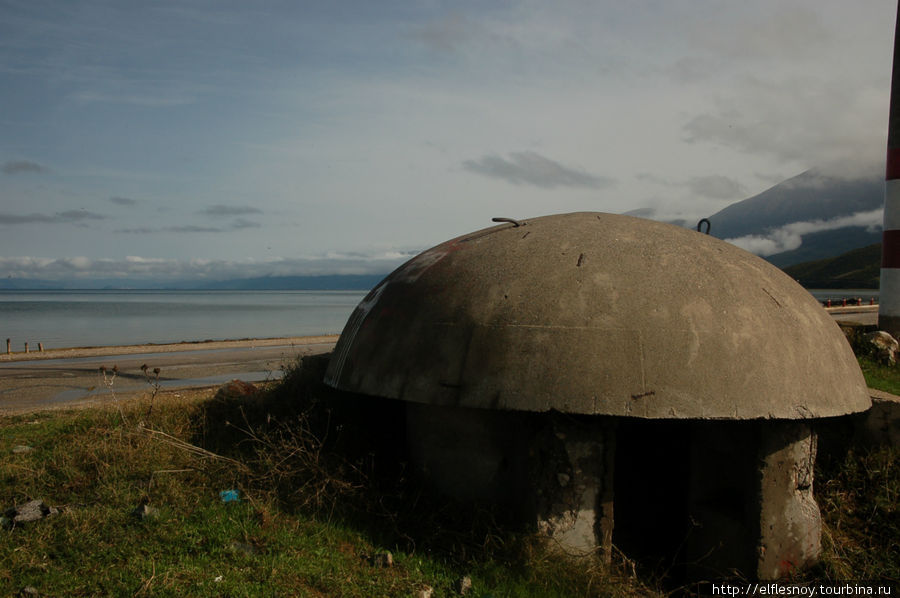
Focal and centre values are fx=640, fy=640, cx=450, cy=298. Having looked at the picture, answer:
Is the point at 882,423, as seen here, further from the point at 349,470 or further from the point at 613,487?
the point at 349,470

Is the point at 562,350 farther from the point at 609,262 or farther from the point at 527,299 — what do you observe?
the point at 609,262

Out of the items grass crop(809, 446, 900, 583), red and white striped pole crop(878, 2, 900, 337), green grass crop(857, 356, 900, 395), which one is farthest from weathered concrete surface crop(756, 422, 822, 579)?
red and white striped pole crop(878, 2, 900, 337)

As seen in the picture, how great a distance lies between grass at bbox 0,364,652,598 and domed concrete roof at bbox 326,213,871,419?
2.70 ft

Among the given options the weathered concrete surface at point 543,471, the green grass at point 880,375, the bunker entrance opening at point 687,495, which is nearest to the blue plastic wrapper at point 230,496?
the weathered concrete surface at point 543,471

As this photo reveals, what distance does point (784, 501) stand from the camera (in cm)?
472

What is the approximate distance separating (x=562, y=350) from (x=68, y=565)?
3.50 m

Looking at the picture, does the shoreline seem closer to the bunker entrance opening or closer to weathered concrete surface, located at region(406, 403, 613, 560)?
weathered concrete surface, located at region(406, 403, 613, 560)

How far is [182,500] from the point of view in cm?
491

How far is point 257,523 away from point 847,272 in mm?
129383

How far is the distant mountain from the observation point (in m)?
104

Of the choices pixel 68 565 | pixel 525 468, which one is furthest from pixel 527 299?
pixel 68 565

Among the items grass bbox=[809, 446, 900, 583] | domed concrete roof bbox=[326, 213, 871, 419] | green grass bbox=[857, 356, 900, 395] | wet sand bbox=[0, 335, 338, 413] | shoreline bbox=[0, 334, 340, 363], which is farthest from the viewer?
shoreline bbox=[0, 334, 340, 363]

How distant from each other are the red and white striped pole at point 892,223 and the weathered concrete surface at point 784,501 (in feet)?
24.3

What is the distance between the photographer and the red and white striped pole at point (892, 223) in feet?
33.7
